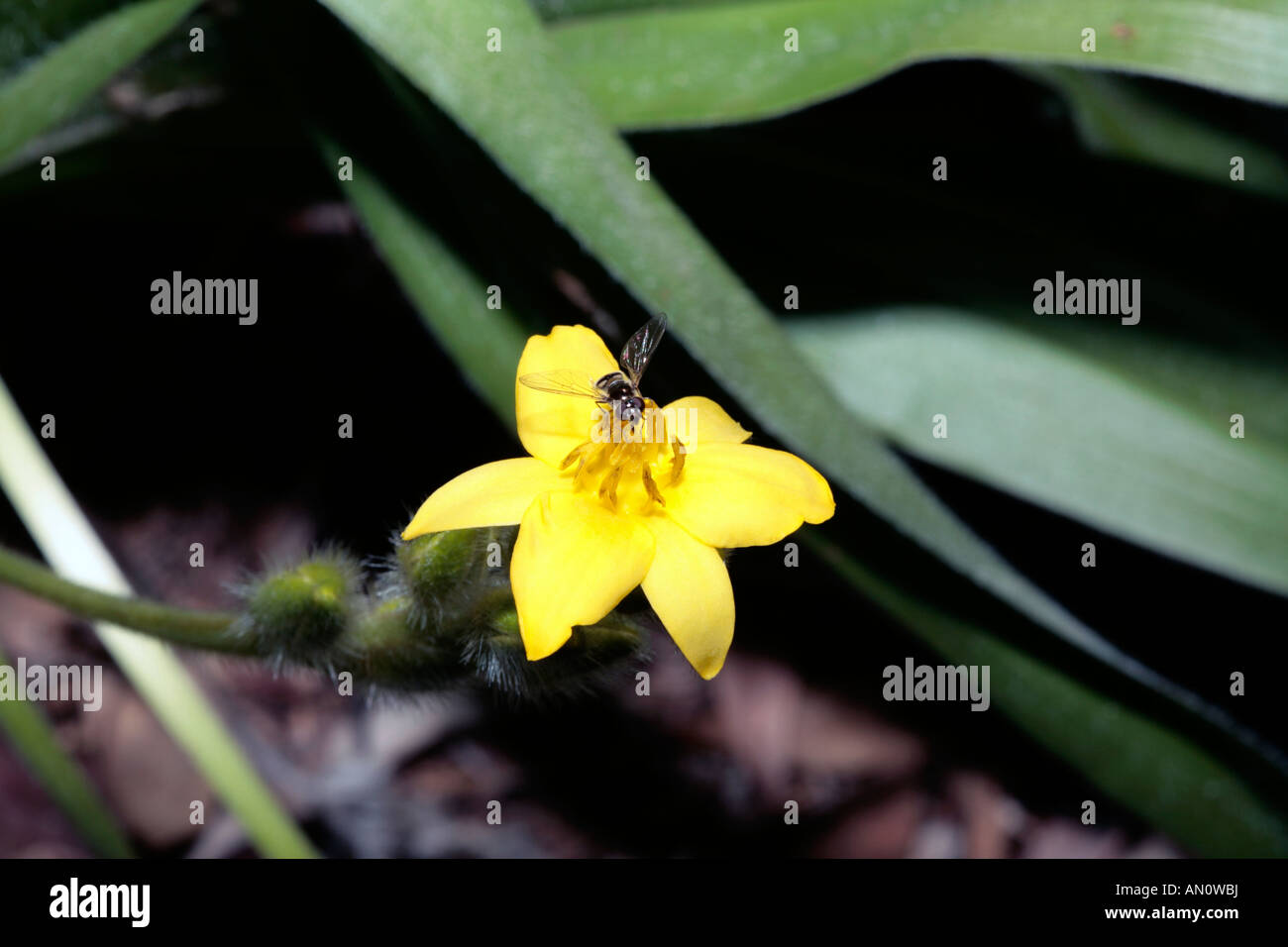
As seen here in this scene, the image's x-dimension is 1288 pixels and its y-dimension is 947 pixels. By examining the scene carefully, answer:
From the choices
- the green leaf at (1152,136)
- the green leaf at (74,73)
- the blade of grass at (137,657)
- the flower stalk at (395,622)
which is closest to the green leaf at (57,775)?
the blade of grass at (137,657)

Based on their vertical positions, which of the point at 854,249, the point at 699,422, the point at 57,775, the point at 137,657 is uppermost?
the point at 854,249

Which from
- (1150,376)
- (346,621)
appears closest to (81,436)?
(346,621)

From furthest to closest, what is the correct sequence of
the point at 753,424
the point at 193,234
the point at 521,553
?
the point at 193,234 < the point at 753,424 < the point at 521,553

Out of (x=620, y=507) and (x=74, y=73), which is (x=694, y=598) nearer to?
(x=620, y=507)

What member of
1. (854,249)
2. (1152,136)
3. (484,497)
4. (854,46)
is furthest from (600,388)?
(1152,136)

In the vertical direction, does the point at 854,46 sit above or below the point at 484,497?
above

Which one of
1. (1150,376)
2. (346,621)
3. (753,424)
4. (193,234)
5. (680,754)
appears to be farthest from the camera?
(680,754)

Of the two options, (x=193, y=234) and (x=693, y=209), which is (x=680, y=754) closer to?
(x=693, y=209)
